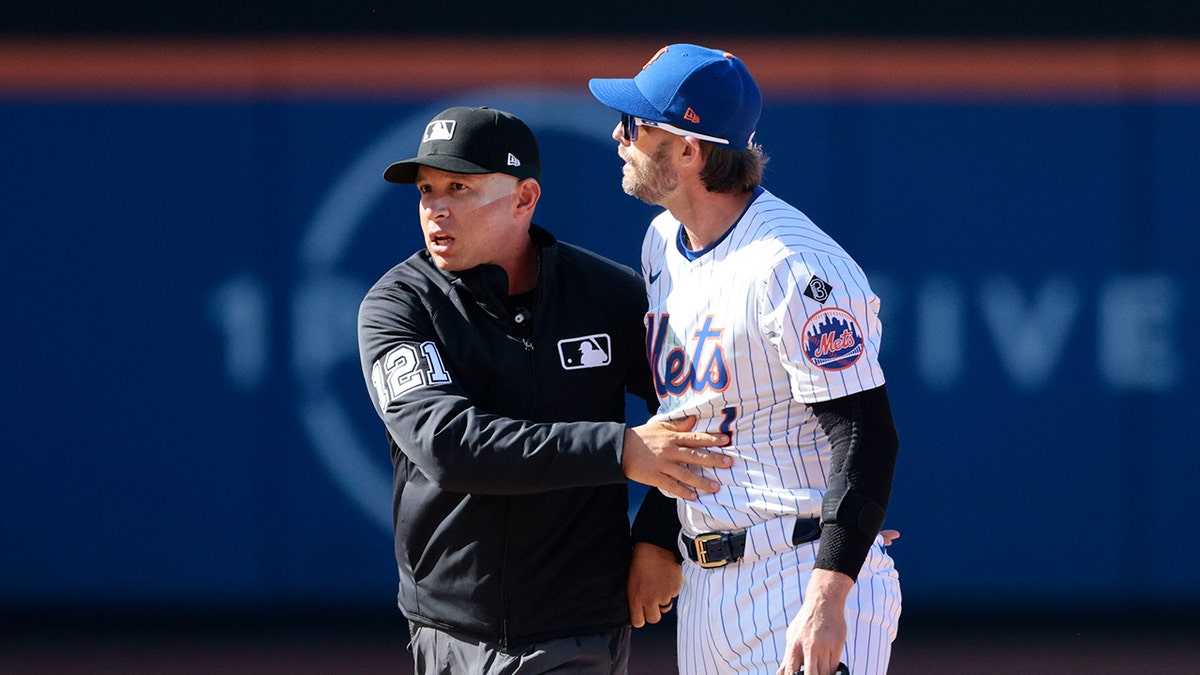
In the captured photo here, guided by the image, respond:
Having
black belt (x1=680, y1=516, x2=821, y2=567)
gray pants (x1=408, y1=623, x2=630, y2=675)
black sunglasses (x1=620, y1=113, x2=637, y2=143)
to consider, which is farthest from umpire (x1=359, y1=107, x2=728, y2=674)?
black sunglasses (x1=620, y1=113, x2=637, y2=143)

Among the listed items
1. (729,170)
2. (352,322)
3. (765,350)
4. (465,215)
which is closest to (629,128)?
(729,170)

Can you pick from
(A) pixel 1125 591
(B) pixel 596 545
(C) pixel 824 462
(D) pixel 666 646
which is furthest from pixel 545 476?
(A) pixel 1125 591

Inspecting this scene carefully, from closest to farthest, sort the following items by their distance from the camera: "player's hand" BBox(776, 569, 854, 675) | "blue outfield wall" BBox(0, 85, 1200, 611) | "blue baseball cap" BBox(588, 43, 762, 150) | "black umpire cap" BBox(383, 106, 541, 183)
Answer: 1. "player's hand" BBox(776, 569, 854, 675)
2. "blue baseball cap" BBox(588, 43, 762, 150)
3. "black umpire cap" BBox(383, 106, 541, 183)
4. "blue outfield wall" BBox(0, 85, 1200, 611)

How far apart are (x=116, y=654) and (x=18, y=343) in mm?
1337

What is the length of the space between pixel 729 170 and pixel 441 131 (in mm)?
572

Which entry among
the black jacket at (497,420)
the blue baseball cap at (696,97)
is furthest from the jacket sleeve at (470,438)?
the blue baseball cap at (696,97)

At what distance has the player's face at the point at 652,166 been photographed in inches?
105

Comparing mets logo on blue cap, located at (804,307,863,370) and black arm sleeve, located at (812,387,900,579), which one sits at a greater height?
mets logo on blue cap, located at (804,307,863,370)

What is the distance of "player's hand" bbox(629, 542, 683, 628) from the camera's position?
2.76 meters

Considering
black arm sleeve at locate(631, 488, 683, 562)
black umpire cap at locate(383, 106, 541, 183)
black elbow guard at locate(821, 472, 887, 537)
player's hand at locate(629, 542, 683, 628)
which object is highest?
black umpire cap at locate(383, 106, 541, 183)

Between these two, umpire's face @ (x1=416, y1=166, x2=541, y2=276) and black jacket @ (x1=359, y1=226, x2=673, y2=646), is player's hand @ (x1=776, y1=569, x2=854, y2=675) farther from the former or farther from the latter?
umpire's face @ (x1=416, y1=166, x2=541, y2=276)

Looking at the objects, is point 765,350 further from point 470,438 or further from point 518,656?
point 518,656

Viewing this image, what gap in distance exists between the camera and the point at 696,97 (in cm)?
261

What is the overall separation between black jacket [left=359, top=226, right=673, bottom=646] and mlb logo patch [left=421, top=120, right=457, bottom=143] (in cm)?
25
